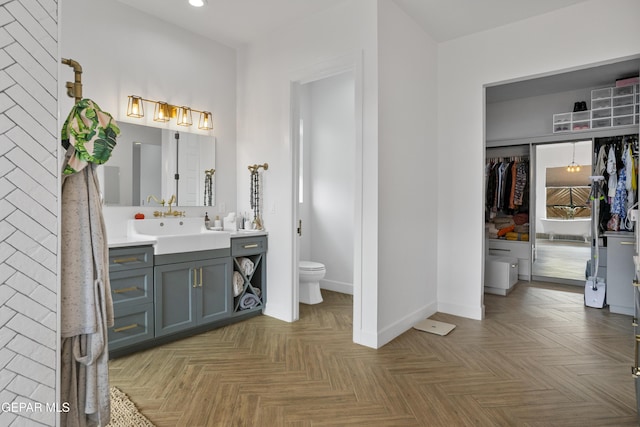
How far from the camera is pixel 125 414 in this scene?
6.62 ft

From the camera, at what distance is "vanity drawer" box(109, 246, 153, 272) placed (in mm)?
2652

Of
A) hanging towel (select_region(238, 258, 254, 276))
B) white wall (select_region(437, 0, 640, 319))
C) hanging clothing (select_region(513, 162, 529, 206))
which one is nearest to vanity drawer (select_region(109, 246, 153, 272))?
hanging towel (select_region(238, 258, 254, 276))

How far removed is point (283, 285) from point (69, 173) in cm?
255

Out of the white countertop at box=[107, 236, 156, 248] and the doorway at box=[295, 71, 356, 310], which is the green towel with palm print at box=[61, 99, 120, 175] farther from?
the doorway at box=[295, 71, 356, 310]

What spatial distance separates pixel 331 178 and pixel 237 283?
1.96 metres

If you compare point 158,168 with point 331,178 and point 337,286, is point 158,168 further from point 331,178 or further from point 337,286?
point 337,286

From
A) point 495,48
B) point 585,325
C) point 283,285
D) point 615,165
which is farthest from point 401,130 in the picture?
point 615,165

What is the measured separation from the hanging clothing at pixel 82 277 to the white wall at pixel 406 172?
2098 millimetres

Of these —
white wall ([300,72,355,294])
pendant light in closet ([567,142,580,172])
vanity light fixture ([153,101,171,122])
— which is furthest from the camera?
pendant light in closet ([567,142,580,172])

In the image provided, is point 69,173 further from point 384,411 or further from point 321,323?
point 321,323

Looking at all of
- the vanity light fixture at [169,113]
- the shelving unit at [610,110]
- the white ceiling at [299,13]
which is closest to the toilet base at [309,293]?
the vanity light fixture at [169,113]

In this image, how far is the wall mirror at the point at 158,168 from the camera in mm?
3180

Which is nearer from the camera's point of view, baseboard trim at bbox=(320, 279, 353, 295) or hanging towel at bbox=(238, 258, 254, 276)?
hanging towel at bbox=(238, 258, 254, 276)

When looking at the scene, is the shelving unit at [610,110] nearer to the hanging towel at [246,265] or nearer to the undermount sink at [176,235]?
the hanging towel at [246,265]
